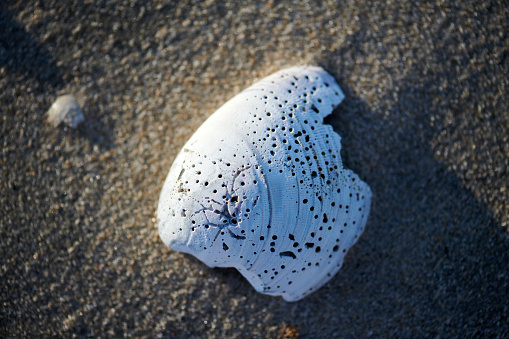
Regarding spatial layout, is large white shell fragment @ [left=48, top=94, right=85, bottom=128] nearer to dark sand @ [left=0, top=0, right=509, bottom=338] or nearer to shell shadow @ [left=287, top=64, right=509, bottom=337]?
dark sand @ [left=0, top=0, right=509, bottom=338]

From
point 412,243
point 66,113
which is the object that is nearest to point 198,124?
point 66,113

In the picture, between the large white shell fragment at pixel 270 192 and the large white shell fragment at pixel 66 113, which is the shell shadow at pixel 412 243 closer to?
the large white shell fragment at pixel 270 192

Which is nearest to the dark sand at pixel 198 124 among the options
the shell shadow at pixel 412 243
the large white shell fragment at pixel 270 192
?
the shell shadow at pixel 412 243

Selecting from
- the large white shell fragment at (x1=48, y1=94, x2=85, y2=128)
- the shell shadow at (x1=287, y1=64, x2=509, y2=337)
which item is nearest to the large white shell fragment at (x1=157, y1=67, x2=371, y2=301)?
the shell shadow at (x1=287, y1=64, x2=509, y2=337)

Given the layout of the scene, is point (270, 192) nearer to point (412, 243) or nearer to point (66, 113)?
point (412, 243)

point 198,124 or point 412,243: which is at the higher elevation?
point 198,124
